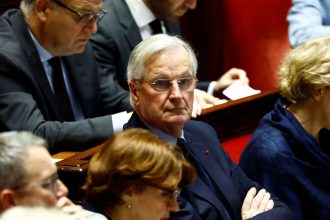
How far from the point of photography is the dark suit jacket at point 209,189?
215 centimetres

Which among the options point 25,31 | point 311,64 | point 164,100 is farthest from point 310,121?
point 25,31

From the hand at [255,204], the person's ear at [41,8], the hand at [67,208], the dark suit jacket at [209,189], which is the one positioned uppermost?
the person's ear at [41,8]

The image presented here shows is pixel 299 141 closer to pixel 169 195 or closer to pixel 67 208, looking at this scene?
pixel 169 195

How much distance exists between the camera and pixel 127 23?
315cm

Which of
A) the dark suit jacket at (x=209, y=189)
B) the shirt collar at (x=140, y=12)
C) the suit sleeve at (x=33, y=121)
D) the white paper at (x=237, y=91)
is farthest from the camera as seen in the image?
the shirt collar at (x=140, y=12)

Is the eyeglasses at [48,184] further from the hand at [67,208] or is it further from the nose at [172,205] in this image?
the nose at [172,205]

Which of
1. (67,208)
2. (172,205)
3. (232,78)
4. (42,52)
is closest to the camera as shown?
(67,208)

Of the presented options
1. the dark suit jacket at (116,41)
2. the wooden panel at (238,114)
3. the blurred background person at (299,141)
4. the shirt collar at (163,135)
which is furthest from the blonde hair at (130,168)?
the dark suit jacket at (116,41)

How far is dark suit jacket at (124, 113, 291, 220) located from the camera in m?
2.15

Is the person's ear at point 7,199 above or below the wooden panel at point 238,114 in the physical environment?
above

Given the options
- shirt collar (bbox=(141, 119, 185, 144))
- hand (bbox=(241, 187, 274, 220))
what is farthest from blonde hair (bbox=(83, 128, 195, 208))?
hand (bbox=(241, 187, 274, 220))

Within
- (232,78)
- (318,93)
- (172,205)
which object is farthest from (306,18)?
(172,205)

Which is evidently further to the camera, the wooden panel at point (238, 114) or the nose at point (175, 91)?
the wooden panel at point (238, 114)

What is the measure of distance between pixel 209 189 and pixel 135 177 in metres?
0.50
